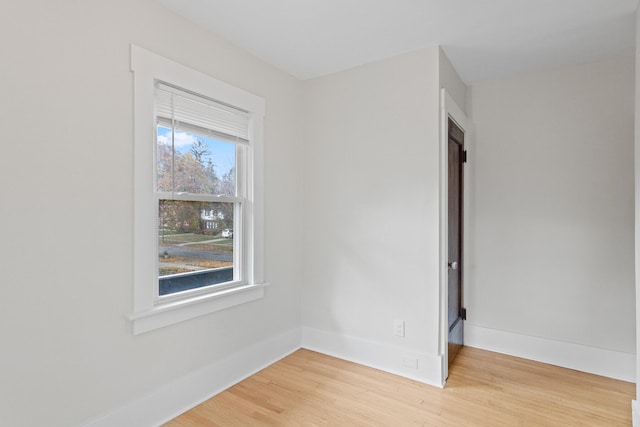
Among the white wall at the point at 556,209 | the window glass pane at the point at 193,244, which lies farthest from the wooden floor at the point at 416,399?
the window glass pane at the point at 193,244

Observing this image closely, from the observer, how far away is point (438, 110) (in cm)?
256

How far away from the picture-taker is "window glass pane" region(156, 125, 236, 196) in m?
2.16

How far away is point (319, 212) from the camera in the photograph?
320cm

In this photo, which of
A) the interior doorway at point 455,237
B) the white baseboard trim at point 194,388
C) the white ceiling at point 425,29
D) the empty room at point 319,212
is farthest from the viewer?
the interior doorway at point 455,237

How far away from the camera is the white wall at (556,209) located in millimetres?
2697

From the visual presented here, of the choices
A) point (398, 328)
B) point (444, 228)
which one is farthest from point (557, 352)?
point (444, 228)

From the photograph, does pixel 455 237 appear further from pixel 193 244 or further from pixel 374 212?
pixel 193 244

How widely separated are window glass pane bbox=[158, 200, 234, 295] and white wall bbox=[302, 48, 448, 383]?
89 cm

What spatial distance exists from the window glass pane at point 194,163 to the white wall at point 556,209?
2.30 metres

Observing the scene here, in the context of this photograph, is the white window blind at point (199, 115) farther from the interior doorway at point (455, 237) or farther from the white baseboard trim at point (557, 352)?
the white baseboard trim at point (557, 352)

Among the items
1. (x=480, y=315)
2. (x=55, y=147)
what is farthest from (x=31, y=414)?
(x=480, y=315)

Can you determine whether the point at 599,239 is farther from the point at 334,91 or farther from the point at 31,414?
the point at 31,414

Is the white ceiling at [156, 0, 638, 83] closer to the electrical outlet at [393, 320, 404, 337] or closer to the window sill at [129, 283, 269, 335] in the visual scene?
the window sill at [129, 283, 269, 335]

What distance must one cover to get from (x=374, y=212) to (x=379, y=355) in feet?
3.84
